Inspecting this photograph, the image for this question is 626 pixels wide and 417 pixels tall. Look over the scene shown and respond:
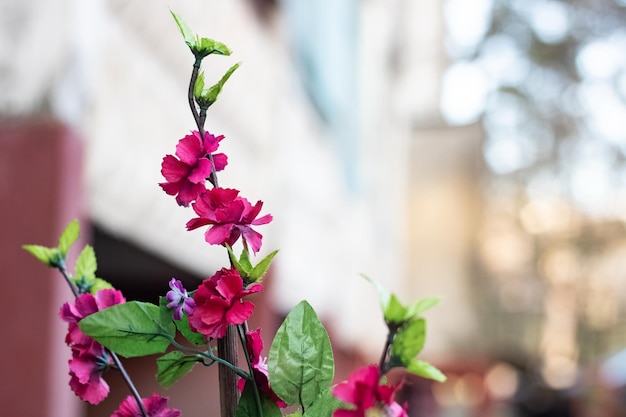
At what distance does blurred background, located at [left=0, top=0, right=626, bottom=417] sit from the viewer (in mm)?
1296

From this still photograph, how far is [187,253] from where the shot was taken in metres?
2.07

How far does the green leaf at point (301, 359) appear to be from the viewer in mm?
350

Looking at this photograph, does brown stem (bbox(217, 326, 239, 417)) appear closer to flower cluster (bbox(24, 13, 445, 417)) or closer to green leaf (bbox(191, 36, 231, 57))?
flower cluster (bbox(24, 13, 445, 417))

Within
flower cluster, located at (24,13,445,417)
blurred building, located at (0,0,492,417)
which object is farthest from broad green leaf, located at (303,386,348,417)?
blurred building, located at (0,0,492,417)

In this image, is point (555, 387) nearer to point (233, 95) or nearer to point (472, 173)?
point (472, 173)

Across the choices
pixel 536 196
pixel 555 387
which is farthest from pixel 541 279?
pixel 555 387

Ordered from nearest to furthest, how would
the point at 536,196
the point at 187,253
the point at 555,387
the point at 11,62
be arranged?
the point at 11,62, the point at 187,253, the point at 555,387, the point at 536,196

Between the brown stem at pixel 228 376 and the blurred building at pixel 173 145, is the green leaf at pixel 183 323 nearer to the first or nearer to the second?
the brown stem at pixel 228 376

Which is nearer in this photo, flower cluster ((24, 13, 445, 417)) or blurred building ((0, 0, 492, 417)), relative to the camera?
flower cluster ((24, 13, 445, 417))

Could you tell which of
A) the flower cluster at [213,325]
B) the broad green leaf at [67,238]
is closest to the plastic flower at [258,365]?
the flower cluster at [213,325]

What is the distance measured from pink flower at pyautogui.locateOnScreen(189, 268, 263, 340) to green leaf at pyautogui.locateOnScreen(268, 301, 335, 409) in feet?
0.10

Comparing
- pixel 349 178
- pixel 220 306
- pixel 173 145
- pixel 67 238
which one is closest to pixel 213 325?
pixel 220 306

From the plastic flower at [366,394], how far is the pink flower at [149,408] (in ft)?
0.28

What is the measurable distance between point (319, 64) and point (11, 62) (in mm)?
2102
